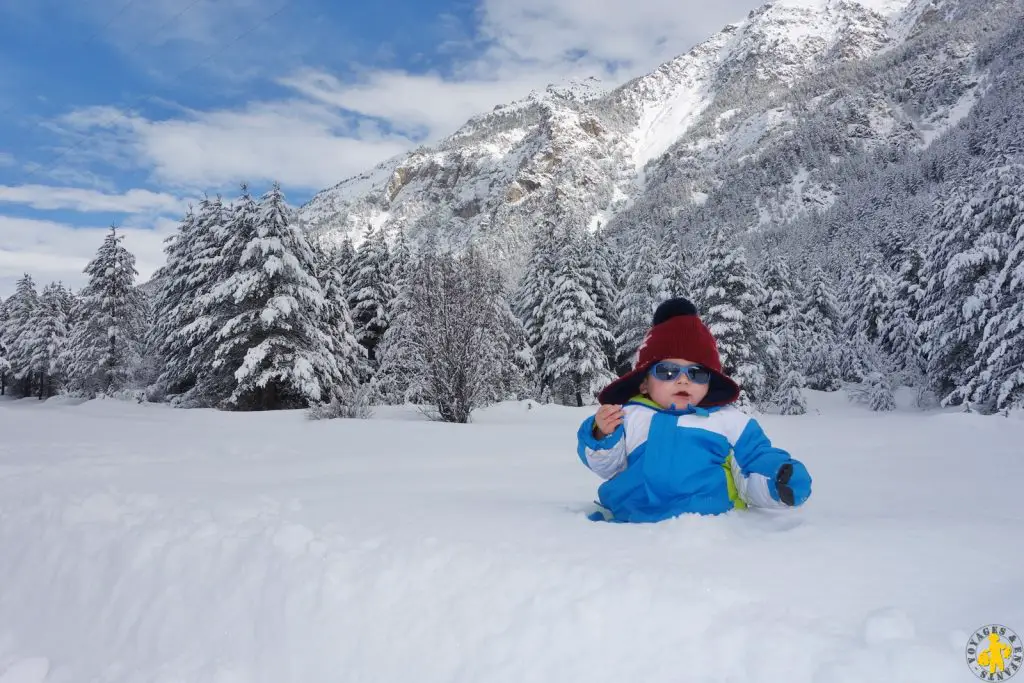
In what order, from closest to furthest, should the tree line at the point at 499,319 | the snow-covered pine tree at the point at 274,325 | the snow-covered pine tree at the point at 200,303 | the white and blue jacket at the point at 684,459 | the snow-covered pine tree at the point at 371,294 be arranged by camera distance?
1. the white and blue jacket at the point at 684,459
2. the tree line at the point at 499,319
3. the snow-covered pine tree at the point at 274,325
4. the snow-covered pine tree at the point at 200,303
5. the snow-covered pine tree at the point at 371,294

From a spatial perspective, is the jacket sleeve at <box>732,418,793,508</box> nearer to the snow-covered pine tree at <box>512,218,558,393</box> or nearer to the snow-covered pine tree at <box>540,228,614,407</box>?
the snow-covered pine tree at <box>540,228,614,407</box>

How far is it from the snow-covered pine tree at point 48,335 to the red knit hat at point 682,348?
142ft

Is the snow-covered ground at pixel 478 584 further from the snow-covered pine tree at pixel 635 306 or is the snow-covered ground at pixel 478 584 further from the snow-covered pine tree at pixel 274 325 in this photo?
the snow-covered pine tree at pixel 635 306

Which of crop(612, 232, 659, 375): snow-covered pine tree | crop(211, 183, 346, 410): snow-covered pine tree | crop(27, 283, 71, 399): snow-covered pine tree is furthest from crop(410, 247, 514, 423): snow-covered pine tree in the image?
crop(27, 283, 71, 399): snow-covered pine tree

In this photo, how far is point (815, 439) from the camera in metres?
11.0

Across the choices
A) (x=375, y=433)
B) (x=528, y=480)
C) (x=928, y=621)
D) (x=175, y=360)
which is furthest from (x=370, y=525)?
(x=175, y=360)

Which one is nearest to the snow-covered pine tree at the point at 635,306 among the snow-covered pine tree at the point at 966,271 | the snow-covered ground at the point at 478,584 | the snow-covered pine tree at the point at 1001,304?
the snow-covered pine tree at the point at 966,271

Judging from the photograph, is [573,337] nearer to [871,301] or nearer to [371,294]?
[371,294]

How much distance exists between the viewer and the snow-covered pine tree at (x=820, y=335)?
33531 millimetres

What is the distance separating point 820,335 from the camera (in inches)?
1359

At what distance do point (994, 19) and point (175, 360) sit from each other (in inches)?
9764

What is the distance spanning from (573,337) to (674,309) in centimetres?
2108

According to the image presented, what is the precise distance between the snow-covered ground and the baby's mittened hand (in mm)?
137

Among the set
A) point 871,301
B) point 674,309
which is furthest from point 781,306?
point 674,309
